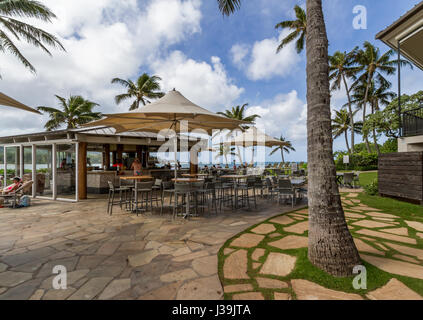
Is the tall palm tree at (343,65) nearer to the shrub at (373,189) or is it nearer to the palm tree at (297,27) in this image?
the palm tree at (297,27)

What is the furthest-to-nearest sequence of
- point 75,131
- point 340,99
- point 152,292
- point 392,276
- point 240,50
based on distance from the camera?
point 340,99 → point 240,50 → point 75,131 → point 392,276 → point 152,292

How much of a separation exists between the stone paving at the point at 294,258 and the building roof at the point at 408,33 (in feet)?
23.6

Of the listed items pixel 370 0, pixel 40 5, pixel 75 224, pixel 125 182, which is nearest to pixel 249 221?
pixel 75 224

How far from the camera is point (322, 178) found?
2.31 meters

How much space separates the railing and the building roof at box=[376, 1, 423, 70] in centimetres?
270

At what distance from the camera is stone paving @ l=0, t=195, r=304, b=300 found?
2.19 meters

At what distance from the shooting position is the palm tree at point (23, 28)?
9211mm

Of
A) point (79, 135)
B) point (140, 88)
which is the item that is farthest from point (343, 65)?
point (79, 135)

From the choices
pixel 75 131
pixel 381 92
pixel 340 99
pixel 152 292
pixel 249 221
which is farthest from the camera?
pixel 340 99

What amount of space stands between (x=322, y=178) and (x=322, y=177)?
0.01 meters

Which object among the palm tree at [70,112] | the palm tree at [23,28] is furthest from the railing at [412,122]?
the palm tree at [70,112]

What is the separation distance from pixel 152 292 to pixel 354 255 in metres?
2.31
